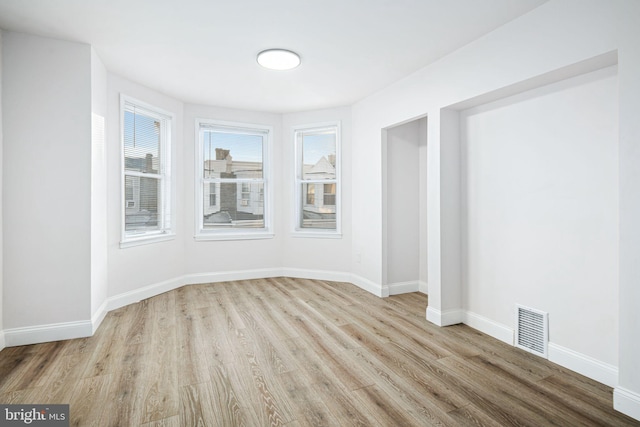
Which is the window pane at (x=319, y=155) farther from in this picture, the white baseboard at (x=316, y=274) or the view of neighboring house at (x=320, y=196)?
the white baseboard at (x=316, y=274)

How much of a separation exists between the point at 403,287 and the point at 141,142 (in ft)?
12.5

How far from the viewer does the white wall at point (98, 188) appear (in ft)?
10.0

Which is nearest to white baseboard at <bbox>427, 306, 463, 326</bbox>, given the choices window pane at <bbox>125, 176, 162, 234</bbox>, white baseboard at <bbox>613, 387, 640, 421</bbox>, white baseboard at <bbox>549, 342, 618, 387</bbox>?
white baseboard at <bbox>549, 342, 618, 387</bbox>

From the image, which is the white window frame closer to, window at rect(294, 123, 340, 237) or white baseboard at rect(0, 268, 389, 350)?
window at rect(294, 123, 340, 237)

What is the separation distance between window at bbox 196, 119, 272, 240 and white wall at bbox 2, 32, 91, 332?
1.90m

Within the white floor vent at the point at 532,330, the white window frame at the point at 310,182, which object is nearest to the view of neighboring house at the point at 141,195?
the white window frame at the point at 310,182

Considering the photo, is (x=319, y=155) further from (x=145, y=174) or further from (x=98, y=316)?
(x=98, y=316)

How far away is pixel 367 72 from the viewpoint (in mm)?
3562

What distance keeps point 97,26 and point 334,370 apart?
128 inches

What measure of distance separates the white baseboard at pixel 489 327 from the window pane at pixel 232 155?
3518 millimetres

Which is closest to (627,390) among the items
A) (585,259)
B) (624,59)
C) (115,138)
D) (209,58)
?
(585,259)

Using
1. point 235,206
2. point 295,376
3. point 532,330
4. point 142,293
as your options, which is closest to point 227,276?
point 235,206

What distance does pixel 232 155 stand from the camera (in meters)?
5.08

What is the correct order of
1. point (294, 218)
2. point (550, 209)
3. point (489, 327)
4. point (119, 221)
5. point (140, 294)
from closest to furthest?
point (550, 209), point (489, 327), point (119, 221), point (140, 294), point (294, 218)
